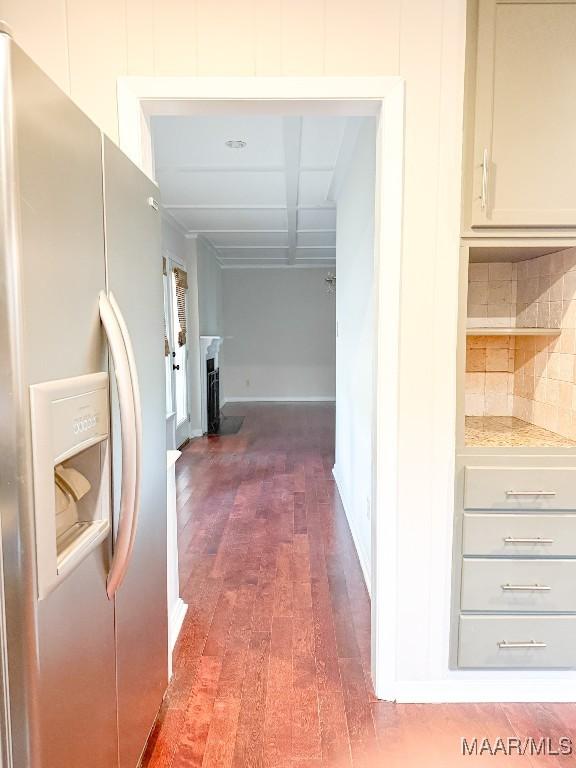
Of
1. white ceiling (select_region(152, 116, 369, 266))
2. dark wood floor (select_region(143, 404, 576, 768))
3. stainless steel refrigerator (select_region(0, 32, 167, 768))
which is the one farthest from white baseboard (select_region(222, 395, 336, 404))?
stainless steel refrigerator (select_region(0, 32, 167, 768))

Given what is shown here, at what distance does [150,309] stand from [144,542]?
2.35 feet

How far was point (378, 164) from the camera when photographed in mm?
1792

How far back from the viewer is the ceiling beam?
2975mm

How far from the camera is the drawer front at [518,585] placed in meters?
1.84

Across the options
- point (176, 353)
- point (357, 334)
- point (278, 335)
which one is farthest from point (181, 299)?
point (278, 335)

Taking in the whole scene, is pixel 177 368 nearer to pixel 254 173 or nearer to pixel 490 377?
pixel 254 173

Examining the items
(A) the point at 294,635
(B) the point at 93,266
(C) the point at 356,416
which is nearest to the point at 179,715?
(A) the point at 294,635

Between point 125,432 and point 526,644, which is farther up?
point 125,432

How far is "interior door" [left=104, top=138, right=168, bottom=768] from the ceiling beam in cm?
166

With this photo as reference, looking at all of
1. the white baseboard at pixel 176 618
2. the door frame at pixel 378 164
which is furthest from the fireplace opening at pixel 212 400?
the door frame at pixel 378 164

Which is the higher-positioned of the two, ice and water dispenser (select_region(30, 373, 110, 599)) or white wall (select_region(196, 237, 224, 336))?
white wall (select_region(196, 237, 224, 336))

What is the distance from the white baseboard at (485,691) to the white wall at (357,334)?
2.50 feet

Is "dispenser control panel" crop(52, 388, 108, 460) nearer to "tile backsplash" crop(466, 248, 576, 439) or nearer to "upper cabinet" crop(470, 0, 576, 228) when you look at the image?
"upper cabinet" crop(470, 0, 576, 228)

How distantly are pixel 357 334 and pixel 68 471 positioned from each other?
2.37m
